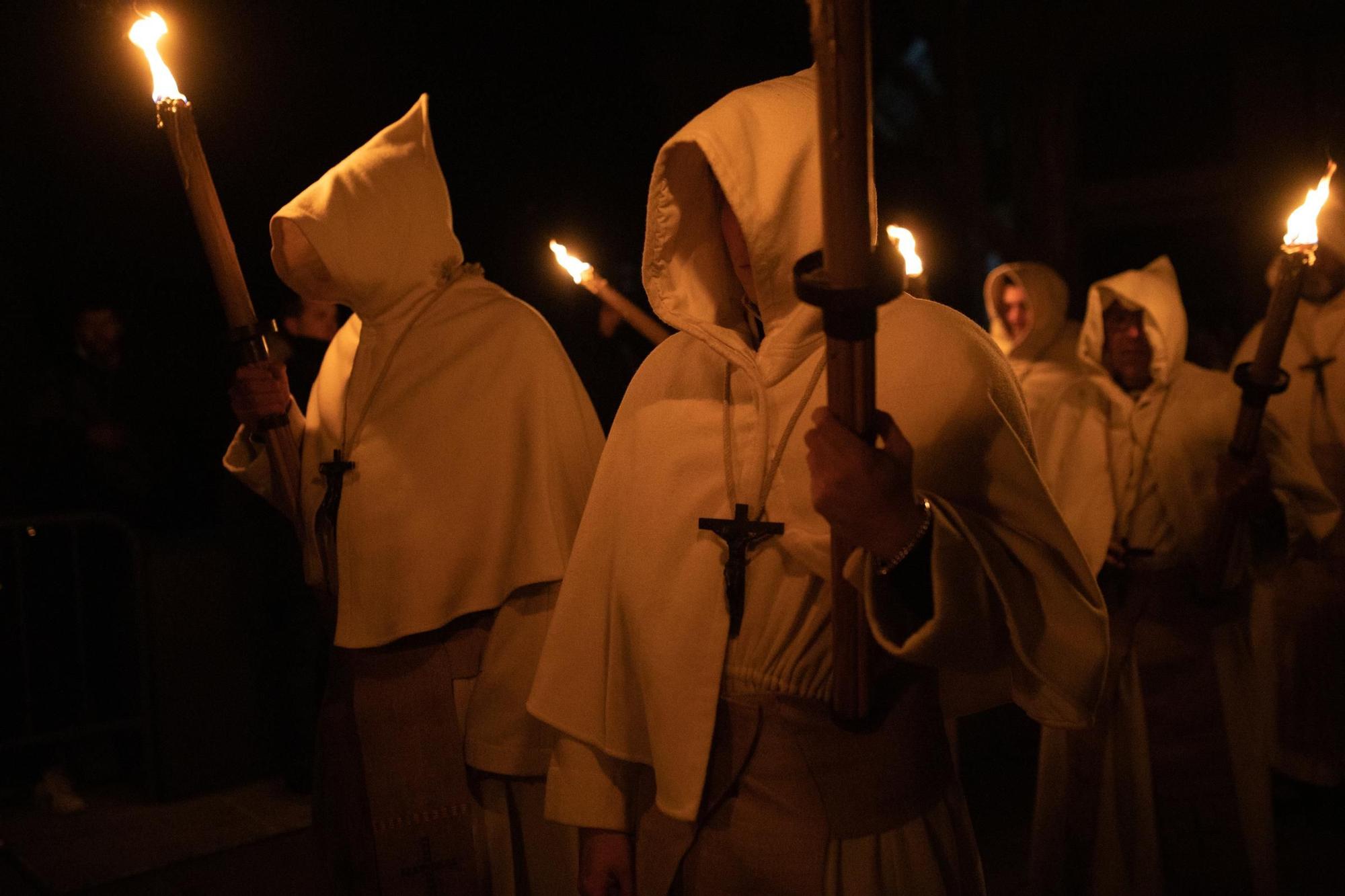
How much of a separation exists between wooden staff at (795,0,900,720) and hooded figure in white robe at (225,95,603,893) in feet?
5.62

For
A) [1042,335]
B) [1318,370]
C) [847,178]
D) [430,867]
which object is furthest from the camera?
[1042,335]

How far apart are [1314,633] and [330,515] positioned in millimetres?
4520

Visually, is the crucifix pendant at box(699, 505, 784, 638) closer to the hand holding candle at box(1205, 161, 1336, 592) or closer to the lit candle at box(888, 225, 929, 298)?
the hand holding candle at box(1205, 161, 1336, 592)

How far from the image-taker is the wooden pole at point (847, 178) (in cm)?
129

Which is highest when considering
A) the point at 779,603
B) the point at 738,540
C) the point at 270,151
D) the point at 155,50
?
the point at 270,151

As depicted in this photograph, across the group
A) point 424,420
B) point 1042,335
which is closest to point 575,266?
point 424,420

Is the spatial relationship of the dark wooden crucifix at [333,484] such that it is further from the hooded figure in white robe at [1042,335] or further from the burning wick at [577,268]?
the hooded figure in white robe at [1042,335]

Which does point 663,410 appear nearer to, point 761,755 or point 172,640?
point 761,755

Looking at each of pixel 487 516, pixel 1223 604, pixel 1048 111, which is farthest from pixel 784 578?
pixel 1048 111

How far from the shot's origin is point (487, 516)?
307 cm

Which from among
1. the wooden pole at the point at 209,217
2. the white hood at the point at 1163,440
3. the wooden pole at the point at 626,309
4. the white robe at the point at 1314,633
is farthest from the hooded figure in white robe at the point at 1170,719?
the wooden pole at the point at 209,217

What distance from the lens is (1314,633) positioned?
5.18m

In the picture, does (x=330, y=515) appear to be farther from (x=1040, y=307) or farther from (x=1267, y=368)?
(x=1040, y=307)

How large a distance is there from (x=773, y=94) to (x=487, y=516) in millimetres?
1568
